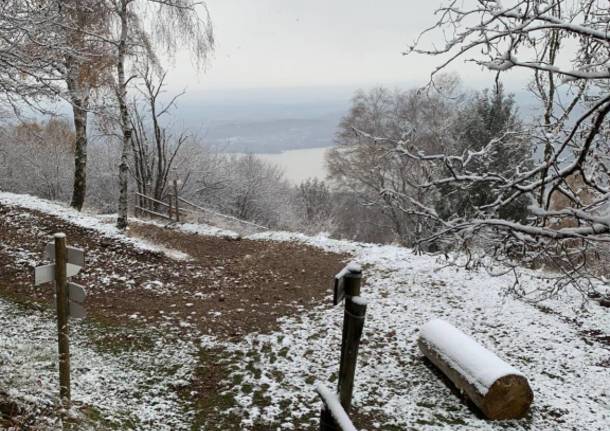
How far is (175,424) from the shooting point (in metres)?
4.72

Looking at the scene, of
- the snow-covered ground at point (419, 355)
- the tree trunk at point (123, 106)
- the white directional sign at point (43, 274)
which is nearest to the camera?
the white directional sign at point (43, 274)

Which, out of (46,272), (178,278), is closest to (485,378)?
(46,272)

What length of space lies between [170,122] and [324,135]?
66254mm

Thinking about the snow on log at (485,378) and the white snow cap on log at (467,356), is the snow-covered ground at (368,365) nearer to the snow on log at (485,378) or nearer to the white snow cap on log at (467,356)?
the snow on log at (485,378)

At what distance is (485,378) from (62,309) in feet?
14.9

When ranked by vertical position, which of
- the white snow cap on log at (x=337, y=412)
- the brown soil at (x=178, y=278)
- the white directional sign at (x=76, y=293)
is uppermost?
the white directional sign at (x=76, y=293)

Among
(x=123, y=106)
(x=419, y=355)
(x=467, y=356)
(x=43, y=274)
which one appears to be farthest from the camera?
(x=123, y=106)

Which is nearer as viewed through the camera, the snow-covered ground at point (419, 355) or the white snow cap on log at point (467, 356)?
the white snow cap on log at point (467, 356)

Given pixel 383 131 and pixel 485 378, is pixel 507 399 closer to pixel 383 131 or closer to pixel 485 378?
pixel 485 378

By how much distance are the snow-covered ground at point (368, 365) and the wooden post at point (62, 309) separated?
0.58 ft

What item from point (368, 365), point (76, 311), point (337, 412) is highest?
point (76, 311)

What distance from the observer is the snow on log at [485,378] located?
16.0 ft

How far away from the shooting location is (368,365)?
6.14 m

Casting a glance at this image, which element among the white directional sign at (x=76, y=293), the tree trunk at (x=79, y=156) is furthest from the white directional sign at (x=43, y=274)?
the tree trunk at (x=79, y=156)
